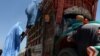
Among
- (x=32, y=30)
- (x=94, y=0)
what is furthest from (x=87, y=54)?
(x=32, y=30)

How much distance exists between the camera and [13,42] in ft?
31.9

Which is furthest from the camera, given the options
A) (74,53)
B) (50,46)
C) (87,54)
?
(50,46)

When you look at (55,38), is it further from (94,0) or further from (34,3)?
(34,3)

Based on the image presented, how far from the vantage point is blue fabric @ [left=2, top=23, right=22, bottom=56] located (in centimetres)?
957

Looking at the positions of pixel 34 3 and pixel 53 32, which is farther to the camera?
pixel 34 3

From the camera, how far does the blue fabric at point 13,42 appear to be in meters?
9.57

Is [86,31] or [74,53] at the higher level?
[86,31]

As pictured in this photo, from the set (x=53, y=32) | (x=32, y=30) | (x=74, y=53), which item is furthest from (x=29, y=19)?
(x=74, y=53)

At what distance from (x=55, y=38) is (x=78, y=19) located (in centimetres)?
72

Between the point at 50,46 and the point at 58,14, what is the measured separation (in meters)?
0.87

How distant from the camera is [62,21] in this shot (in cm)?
814

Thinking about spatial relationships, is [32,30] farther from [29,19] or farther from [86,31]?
[86,31]

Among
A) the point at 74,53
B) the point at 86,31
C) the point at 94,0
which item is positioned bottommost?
the point at 74,53

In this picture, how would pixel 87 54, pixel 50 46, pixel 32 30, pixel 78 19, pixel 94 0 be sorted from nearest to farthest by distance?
pixel 87 54
pixel 78 19
pixel 50 46
pixel 94 0
pixel 32 30
